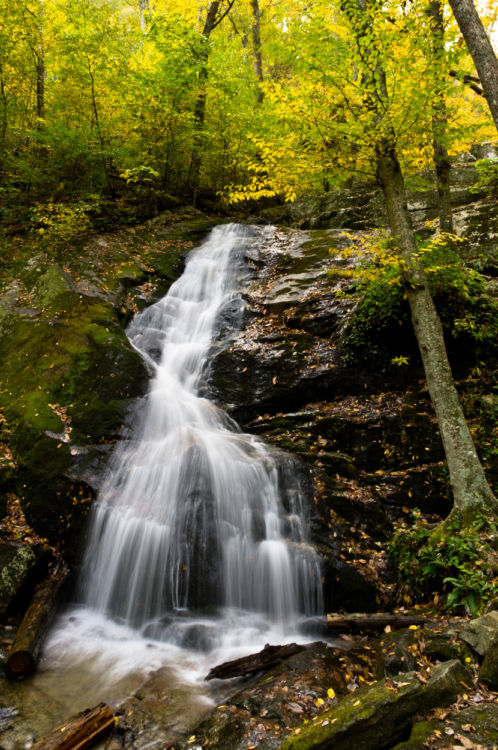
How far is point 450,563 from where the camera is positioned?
14.5 ft

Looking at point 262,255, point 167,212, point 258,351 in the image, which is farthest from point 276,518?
point 167,212

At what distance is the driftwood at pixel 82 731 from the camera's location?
3.05m

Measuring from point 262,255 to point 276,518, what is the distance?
7941mm

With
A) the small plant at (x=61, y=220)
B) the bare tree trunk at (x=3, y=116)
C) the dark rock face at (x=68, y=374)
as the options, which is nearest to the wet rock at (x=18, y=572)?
the dark rock face at (x=68, y=374)

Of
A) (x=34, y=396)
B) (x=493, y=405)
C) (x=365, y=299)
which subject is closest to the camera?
(x=493, y=405)

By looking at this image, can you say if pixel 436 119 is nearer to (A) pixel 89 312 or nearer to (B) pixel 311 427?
(B) pixel 311 427

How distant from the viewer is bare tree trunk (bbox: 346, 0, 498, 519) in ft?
16.0

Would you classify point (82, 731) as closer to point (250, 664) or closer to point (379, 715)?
point (250, 664)

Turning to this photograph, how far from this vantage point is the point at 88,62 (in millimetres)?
10047

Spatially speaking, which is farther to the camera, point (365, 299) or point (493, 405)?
point (365, 299)

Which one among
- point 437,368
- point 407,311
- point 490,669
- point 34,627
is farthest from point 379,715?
point 407,311

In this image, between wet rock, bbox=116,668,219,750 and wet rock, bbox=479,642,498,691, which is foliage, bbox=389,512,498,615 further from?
wet rock, bbox=116,668,219,750

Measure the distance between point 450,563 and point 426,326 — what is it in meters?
2.91

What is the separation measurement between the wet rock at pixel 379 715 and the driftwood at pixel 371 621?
150 cm
